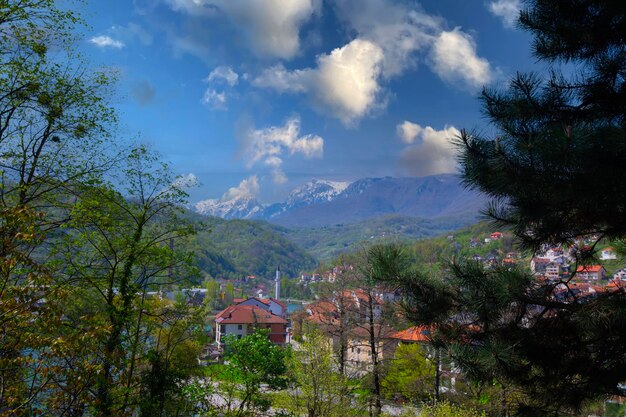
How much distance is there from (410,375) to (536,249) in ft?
54.0

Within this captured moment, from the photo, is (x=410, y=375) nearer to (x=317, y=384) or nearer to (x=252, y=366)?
(x=317, y=384)

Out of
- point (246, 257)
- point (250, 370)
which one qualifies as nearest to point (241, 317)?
point (250, 370)

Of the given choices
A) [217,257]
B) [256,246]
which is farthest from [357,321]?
[256,246]

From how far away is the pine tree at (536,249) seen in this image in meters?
3.59

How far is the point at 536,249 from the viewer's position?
4.32m

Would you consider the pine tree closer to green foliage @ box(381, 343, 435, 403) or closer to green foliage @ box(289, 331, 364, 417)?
green foliage @ box(289, 331, 364, 417)

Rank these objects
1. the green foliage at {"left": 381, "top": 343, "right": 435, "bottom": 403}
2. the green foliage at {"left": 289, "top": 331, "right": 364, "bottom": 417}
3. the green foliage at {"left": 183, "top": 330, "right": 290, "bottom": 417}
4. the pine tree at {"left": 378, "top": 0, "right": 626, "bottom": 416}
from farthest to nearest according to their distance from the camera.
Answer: the green foliage at {"left": 381, "top": 343, "right": 435, "bottom": 403}, the green foliage at {"left": 289, "top": 331, "right": 364, "bottom": 417}, the green foliage at {"left": 183, "top": 330, "right": 290, "bottom": 417}, the pine tree at {"left": 378, "top": 0, "right": 626, "bottom": 416}

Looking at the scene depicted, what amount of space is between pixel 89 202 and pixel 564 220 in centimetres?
615

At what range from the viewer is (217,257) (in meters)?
142

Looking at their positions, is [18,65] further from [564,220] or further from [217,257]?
[217,257]

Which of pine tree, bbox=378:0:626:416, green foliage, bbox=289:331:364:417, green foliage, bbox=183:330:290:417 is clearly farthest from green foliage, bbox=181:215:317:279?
pine tree, bbox=378:0:626:416

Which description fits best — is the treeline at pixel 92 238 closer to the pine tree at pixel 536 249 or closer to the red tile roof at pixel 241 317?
the pine tree at pixel 536 249

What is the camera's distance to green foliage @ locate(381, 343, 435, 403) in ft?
59.9

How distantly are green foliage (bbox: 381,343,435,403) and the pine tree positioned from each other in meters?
14.7
